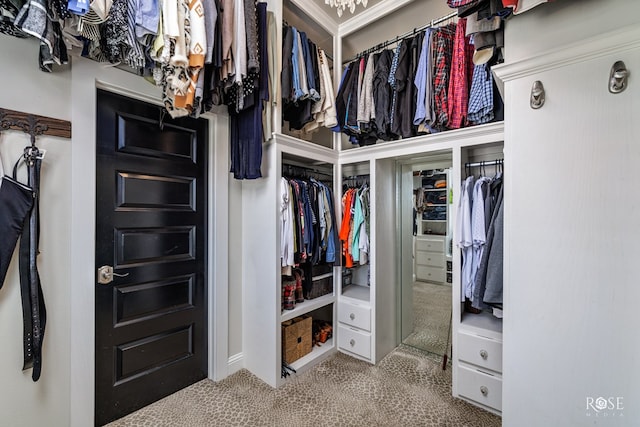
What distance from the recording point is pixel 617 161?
0.96 meters

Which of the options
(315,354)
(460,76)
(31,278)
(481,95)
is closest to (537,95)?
(481,95)

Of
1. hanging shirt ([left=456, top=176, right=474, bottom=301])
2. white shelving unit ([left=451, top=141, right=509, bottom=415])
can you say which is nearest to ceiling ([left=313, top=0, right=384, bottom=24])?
white shelving unit ([left=451, top=141, right=509, bottom=415])

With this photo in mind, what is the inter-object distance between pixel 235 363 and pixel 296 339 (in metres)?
0.53

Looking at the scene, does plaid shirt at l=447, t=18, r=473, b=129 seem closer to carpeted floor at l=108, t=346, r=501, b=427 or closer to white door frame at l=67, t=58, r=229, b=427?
carpeted floor at l=108, t=346, r=501, b=427

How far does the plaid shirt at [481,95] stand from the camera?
1729mm

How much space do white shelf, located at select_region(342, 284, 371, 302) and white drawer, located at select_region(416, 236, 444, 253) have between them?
68 centimetres

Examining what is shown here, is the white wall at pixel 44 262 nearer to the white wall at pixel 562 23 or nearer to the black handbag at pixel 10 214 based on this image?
the black handbag at pixel 10 214

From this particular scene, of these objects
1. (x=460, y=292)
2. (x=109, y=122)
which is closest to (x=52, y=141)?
(x=109, y=122)

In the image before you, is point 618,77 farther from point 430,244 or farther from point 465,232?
point 430,244

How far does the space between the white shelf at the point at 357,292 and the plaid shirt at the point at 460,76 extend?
1.64 metres

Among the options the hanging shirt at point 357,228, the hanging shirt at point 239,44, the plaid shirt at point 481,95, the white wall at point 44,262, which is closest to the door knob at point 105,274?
the white wall at point 44,262

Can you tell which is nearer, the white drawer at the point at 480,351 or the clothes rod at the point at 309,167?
the white drawer at the point at 480,351

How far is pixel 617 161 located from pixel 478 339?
136cm

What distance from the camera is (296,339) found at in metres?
2.28
